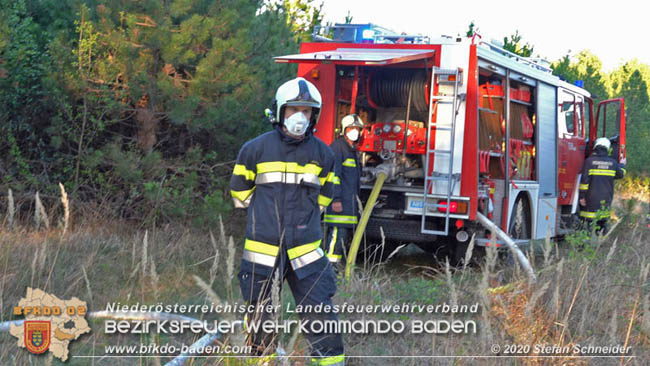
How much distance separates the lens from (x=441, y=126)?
725 centimetres

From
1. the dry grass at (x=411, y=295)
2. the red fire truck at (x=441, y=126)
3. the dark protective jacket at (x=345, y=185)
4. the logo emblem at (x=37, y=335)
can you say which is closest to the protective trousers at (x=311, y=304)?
the dry grass at (x=411, y=295)

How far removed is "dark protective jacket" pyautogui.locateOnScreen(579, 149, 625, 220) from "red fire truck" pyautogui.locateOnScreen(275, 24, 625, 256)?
1.34 meters

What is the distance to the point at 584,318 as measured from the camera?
14.4ft

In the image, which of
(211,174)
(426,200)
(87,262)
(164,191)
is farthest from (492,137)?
(87,262)

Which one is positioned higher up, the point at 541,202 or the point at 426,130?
the point at 426,130

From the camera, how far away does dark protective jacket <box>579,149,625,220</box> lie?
10.4m

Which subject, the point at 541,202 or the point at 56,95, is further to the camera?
the point at 541,202

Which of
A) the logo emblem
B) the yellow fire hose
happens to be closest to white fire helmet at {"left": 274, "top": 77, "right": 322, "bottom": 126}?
the logo emblem

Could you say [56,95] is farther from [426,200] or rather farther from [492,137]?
[492,137]

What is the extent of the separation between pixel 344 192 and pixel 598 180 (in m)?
5.48

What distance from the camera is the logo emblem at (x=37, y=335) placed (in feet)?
11.8

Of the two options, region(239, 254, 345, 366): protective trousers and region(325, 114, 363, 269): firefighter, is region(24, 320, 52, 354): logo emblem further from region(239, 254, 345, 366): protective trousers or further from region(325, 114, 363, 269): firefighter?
region(325, 114, 363, 269): firefighter

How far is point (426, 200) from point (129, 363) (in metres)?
4.04

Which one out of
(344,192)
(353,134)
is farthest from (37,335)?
(353,134)
